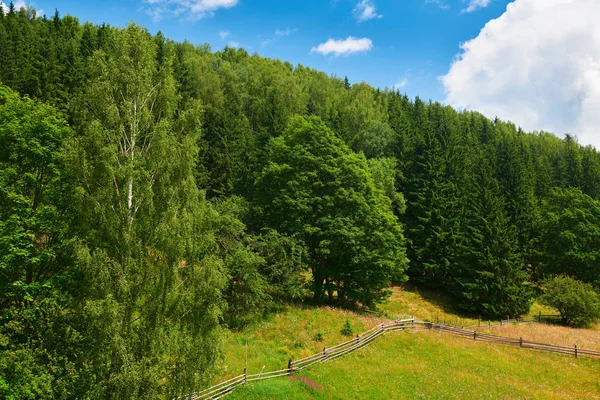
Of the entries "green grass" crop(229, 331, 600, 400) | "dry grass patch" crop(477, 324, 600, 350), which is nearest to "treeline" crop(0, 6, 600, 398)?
"green grass" crop(229, 331, 600, 400)

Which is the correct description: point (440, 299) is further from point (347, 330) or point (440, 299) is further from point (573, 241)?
point (347, 330)

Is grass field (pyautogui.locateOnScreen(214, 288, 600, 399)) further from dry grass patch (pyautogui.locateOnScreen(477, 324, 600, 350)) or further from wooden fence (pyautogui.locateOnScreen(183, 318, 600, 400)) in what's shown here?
wooden fence (pyautogui.locateOnScreen(183, 318, 600, 400))

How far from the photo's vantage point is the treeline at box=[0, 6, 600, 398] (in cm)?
1459

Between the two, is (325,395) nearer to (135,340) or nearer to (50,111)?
(135,340)

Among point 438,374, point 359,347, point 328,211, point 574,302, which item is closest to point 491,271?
point 574,302

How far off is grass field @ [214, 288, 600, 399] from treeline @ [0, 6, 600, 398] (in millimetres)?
3460

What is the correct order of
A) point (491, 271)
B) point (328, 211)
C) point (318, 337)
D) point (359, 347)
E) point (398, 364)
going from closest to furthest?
1. point (398, 364)
2. point (318, 337)
3. point (359, 347)
4. point (328, 211)
5. point (491, 271)

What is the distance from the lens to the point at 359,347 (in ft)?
89.7

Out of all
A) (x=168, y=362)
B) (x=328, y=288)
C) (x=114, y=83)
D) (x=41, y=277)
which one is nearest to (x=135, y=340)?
(x=168, y=362)

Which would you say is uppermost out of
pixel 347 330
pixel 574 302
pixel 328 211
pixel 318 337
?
pixel 328 211

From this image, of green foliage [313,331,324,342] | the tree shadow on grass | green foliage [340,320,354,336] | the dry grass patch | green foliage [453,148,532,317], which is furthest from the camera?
the tree shadow on grass

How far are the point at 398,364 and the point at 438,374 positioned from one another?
258 cm

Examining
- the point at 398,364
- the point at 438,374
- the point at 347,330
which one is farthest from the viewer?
the point at 347,330

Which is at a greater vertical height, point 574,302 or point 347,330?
point 574,302
